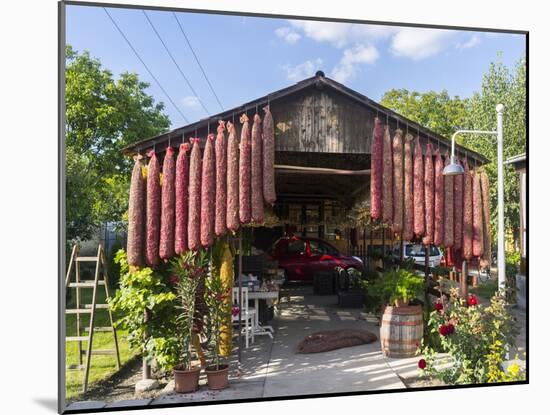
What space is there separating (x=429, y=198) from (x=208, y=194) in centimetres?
327

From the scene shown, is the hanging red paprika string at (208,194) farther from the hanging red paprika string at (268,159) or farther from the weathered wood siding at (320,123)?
the weathered wood siding at (320,123)

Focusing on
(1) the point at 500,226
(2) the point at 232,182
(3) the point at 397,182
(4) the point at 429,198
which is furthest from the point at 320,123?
(1) the point at 500,226

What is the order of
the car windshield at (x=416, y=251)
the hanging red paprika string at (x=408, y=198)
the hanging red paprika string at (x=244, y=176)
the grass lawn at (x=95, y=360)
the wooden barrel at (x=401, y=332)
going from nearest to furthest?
the hanging red paprika string at (x=244, y=176)
the grass lawn at (x=95, y=360)
the hanging red paprika string at (x=408, y=198)
the wooden barrel at (x=401, y=332)
the car windshield at (x=416, y=251)

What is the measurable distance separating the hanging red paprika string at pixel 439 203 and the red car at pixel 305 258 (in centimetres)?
795

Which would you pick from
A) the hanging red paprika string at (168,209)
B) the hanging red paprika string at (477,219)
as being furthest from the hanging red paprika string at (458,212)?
the hanging red paprika string at (168,209)

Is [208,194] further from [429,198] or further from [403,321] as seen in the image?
[403,321]

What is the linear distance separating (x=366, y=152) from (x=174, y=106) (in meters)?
14.0

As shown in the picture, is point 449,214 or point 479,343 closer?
point 479,343

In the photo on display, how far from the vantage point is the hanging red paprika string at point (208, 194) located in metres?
5.96

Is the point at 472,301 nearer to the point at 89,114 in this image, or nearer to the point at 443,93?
the point at 89,114

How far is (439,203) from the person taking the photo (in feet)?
A: 21.4

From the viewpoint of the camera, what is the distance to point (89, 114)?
54.0 ft

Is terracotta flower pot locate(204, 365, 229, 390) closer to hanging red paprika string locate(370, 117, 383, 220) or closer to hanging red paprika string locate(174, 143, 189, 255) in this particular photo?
hanging red paprika string locate(174, 143, 189, 255)

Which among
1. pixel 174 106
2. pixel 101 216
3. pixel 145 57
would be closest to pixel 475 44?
pixel 145 57
